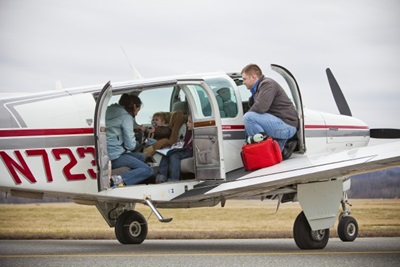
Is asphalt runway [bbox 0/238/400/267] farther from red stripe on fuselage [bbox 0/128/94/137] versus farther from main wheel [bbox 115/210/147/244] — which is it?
red stripe on fuselage [bbox 0/128/94/137]

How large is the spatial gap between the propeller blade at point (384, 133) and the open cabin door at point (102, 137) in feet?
17.3

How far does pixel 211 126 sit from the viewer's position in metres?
11.2

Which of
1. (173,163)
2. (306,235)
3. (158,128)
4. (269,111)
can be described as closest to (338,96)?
(269,111)

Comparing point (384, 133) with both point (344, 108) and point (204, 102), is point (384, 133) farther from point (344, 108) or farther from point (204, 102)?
point (204, 102)

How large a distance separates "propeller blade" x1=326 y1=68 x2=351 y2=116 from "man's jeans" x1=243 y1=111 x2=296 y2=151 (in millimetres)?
3286

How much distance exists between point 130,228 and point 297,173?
142 inches

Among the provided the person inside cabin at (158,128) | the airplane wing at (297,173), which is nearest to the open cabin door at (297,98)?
the airplane wing at (297,173)

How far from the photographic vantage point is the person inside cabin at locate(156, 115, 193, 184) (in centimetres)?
1167

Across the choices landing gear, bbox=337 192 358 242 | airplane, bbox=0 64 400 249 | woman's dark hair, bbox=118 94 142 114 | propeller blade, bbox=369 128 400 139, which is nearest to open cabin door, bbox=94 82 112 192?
airplane, bbox=0 64 400 249

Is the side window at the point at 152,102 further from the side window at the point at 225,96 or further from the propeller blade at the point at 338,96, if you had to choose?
the propeller blade at the point at 338,96

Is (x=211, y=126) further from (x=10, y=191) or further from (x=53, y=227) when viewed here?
(x=53, y=227)

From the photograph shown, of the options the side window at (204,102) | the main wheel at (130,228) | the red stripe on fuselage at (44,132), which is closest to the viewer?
the red stripe on fuselage at (44,132)

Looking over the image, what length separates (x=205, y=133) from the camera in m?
11.3

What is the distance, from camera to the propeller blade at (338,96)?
14.6 metres
